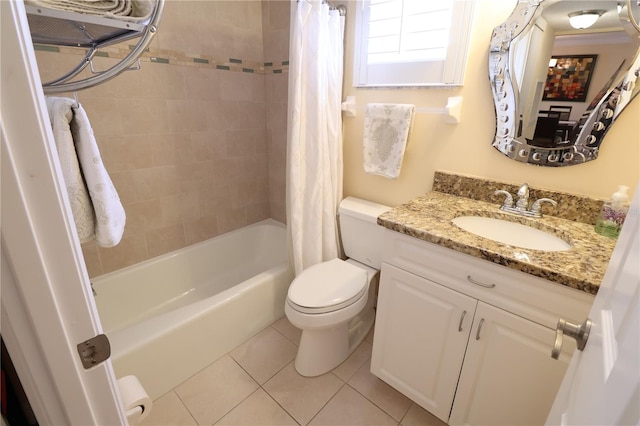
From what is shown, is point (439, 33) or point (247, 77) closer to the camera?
point (439, 33)

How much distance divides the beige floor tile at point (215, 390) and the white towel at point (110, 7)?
59.2 inches

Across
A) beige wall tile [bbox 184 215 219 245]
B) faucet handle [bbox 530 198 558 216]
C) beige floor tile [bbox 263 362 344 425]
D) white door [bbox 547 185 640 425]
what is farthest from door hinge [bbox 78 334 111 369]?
beige wall tile [bbox 184 215 219 245]

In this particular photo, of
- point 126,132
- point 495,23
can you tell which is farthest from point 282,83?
point 495,23

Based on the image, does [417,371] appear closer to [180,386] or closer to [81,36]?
[180,386]

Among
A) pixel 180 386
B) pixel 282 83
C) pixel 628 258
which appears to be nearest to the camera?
pixel 628 258

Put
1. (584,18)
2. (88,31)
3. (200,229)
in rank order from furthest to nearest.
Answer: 1. (200,229)
2. (584,18)
3. (88,31)

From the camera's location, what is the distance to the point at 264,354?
1.71 m

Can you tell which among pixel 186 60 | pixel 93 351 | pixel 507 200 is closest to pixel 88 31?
pixel 93 351

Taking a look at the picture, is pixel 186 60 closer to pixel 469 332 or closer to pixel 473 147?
pixel 473 147

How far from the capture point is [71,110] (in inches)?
26.1

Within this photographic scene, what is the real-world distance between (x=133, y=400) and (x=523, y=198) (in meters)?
1.50

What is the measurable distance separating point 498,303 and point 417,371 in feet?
1.61

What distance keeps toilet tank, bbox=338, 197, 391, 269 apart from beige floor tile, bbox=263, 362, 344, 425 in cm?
65

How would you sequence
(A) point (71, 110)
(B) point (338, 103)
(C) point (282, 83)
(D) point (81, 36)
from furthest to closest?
(C) point (282, 83)
(B) point (338, 103)
(D) point (81, 36)
(A) point (71, 110)
